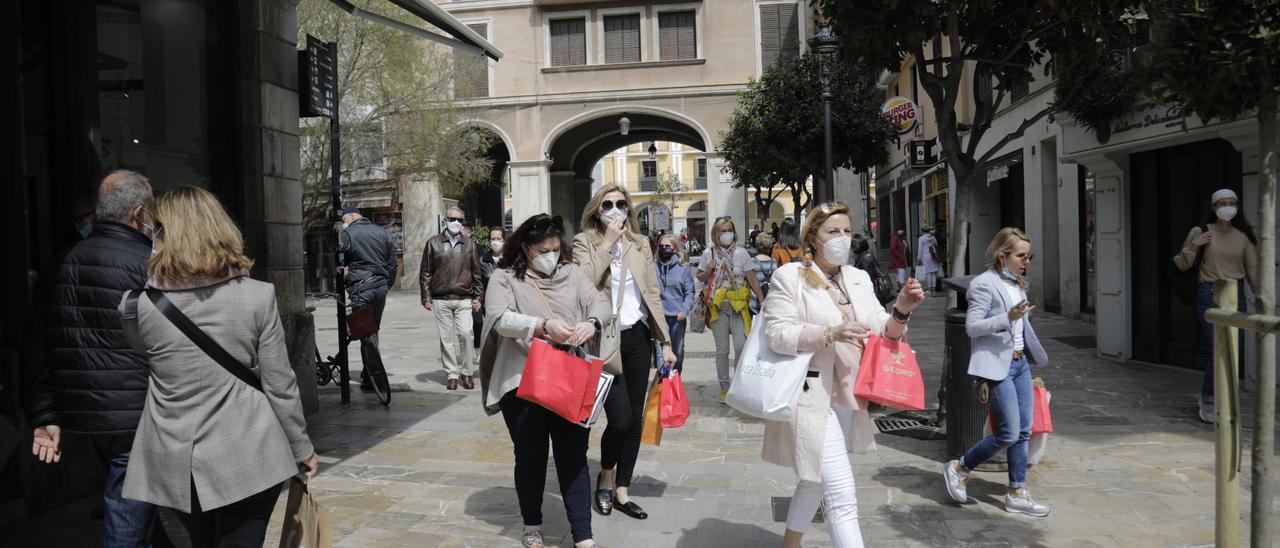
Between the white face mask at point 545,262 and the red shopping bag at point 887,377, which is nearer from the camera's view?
the red shopping bag at point 887,377

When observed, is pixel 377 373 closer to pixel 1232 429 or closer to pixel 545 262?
pixel 545 262

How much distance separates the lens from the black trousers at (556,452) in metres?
4.61

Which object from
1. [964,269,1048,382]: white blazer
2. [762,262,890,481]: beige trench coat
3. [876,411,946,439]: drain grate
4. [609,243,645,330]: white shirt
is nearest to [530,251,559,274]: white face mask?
[609,243,645,330]: white shirt

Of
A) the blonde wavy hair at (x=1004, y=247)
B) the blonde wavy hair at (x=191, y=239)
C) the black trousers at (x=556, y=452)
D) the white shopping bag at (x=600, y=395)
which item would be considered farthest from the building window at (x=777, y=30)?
the blonde wavy hair at (x=191, y=239)

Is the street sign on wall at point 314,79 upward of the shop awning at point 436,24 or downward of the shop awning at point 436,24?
downward

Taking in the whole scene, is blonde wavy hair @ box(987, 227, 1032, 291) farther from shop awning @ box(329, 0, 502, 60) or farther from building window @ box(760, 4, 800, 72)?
building window @ box(760, 4, 800, 72)

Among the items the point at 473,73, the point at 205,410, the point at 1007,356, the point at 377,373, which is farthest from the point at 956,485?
the point at 473,73

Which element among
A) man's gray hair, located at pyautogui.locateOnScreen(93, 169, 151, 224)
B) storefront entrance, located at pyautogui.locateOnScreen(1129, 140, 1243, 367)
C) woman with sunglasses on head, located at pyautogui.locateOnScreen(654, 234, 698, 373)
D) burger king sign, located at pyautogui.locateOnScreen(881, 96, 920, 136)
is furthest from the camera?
burger king sign, located at pyautogui.locateOnScreen(881, 96, 920, 136)

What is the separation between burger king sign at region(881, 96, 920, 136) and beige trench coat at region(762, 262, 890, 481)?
17.7 meters

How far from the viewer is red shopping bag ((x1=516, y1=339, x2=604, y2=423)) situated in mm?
4258

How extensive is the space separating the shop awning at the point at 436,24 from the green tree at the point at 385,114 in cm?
1261

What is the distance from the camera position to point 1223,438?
9.84ft

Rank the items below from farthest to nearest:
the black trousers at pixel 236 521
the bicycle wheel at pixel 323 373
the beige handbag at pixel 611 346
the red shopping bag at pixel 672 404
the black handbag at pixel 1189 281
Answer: the bicycle wheel at pixel 323 373
the black handbag at pixel 1189 281
the red shopping bag at pixel 672 404
the beige handbag at pixel 611 346
the black trousers at pixel 236 521

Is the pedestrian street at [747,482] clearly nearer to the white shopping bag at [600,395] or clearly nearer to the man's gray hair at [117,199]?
the white shopping bag at [600,395]
